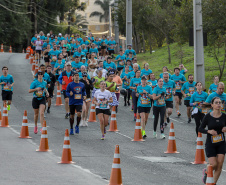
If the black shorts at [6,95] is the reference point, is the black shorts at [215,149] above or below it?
below

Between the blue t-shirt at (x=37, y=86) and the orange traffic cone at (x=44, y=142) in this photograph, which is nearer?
the orange traffic cone at (x=44, y=142)

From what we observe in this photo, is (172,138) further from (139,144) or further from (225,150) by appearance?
(225,150)

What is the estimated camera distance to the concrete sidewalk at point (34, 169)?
11.0m

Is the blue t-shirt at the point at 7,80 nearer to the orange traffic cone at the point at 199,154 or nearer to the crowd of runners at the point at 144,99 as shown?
the crowd of runners at the point at 144,99

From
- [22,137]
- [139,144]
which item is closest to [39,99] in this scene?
[22,137]

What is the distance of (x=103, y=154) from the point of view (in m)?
14.8

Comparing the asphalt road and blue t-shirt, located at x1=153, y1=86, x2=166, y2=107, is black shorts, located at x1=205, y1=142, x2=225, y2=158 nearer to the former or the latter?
the asphalt road

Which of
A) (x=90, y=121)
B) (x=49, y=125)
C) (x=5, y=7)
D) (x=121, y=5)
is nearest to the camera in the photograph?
(x=49, y=125)

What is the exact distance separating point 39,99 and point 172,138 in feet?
17.0

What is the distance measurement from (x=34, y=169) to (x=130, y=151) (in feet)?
12.9

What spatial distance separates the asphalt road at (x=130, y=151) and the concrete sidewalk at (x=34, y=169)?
1.43ft

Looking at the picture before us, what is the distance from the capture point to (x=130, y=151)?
15.5 m

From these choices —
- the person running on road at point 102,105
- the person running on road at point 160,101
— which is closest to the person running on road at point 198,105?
the person running on road at point 160,101

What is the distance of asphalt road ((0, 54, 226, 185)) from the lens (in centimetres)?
1204
